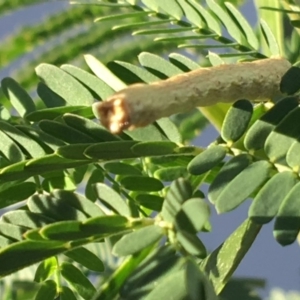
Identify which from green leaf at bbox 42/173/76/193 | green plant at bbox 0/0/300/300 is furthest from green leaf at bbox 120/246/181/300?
green leaf at bbox 42/173/76/193

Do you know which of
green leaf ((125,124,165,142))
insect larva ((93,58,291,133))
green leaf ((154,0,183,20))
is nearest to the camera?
insect larva ((93,58,291,133))

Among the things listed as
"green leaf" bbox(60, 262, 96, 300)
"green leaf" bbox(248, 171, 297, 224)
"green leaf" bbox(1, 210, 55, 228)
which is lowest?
"green leaf" bbox(60, 262, 96, 300)

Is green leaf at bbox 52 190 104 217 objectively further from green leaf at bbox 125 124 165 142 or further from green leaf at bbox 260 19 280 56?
green leaf at bbox 260 19 280 56

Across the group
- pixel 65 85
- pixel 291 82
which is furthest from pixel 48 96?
pixel 291 82

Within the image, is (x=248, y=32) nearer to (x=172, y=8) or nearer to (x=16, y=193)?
(x=172, y=8)

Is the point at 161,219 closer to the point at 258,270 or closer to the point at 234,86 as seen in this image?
the point at 234,86
